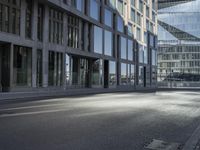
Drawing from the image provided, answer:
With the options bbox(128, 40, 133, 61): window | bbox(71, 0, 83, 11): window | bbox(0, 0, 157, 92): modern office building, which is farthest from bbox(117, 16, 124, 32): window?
bbox(71, 0, 83, 11): window

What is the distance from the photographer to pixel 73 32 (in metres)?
47.5

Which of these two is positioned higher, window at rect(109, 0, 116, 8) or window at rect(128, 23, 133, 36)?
window at rect(109, 0, 116, 8)

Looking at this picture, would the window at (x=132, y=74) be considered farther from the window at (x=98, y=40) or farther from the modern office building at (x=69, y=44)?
the window at (x=98, y=40)

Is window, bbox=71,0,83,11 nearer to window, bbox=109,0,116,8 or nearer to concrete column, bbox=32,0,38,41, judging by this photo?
concrete column, bbox=32,0,38,41

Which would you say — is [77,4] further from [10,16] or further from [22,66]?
[22,66]

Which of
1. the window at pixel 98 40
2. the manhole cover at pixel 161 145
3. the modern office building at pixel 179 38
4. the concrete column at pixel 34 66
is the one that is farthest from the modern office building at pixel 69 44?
the modern office building at pixel 179 38

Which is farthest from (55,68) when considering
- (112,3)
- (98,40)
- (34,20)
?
(112,3)

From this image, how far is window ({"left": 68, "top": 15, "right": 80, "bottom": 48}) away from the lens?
152 ft

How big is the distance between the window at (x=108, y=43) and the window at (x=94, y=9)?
461 centimetres

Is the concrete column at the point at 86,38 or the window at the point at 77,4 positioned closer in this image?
the window at the point at 77,4

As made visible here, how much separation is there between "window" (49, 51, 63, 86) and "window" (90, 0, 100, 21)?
11.7 meters

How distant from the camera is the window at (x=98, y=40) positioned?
5439 centimetres

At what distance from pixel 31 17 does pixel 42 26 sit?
217cm

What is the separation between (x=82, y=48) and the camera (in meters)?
50.1
